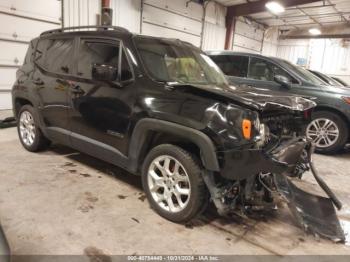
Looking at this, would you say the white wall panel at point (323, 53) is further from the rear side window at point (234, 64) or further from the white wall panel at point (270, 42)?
the rear side window at point (234, 64)

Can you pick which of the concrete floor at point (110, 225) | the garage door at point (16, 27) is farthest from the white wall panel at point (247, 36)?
the concrete floor at point (110, 225)

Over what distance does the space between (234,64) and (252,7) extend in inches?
261

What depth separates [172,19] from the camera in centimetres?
1042

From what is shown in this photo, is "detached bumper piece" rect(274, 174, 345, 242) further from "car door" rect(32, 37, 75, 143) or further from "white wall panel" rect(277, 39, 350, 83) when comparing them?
"white wall panel" rect(277, 39, 350, 83)

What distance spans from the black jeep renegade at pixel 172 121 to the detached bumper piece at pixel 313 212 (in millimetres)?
23

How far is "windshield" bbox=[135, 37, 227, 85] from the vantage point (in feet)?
9.64

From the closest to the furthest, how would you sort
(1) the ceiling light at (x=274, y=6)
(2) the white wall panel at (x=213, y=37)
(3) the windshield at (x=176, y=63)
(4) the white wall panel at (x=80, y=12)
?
(3) the windshield at (x=176, y=63) → (4) the white wall panel at (x=80, y=12) → (1) the ceiling light at (x=274, y=6) → (2) the white wall panel at (x=213, y=37)

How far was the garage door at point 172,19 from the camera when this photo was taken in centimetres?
966

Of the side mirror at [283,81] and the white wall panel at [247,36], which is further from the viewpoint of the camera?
the white wall panel at [247,36]

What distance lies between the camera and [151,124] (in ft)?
8.56

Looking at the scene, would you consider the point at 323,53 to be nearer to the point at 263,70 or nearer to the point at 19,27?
the point at 263,70

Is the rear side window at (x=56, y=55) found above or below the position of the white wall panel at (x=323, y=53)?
below

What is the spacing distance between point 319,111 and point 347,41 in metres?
11.9

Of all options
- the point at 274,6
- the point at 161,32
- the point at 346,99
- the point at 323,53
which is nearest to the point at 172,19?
the point at 161,32
